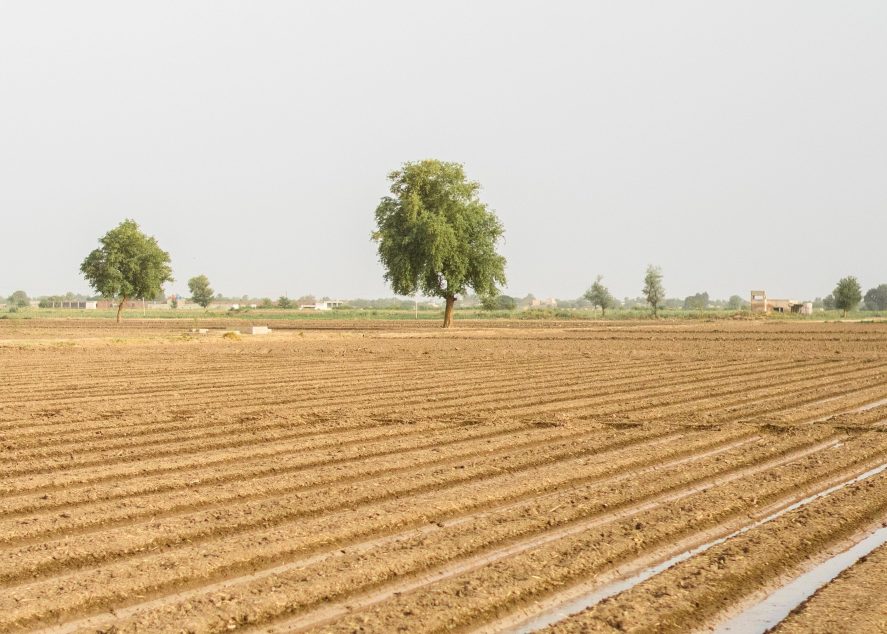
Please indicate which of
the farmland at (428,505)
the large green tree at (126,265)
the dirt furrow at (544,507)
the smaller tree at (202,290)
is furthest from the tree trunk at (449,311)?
the smaller tree at (202,290)

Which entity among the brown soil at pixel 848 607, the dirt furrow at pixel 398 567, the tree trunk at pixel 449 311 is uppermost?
the tree trunk at pixel 449 311

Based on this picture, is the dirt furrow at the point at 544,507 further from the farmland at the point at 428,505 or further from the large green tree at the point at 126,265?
the large green tree at the point at 126,265

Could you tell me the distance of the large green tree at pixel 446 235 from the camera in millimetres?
56875

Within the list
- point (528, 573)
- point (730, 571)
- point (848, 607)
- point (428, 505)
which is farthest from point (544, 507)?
point (848, 607)

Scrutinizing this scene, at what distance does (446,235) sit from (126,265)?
23.5 metres

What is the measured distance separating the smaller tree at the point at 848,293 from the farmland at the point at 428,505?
91.1 metres

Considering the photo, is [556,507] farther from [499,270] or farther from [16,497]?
[499,270]

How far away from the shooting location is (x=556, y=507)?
26.1 ft

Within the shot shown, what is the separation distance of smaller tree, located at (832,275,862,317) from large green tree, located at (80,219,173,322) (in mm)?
Answer: 72435

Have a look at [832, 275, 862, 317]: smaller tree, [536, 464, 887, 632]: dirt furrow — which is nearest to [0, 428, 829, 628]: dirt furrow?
[536, 464, 887, 632]: dirt furrow

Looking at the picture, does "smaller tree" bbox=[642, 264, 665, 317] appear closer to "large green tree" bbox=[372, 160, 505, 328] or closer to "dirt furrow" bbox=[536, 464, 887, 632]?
"large green tree" bbox=[372, 160, 505, 328]

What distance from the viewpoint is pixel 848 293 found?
102m

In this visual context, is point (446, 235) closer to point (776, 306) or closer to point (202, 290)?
point (776, 306)

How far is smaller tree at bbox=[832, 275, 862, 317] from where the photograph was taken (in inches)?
4013
